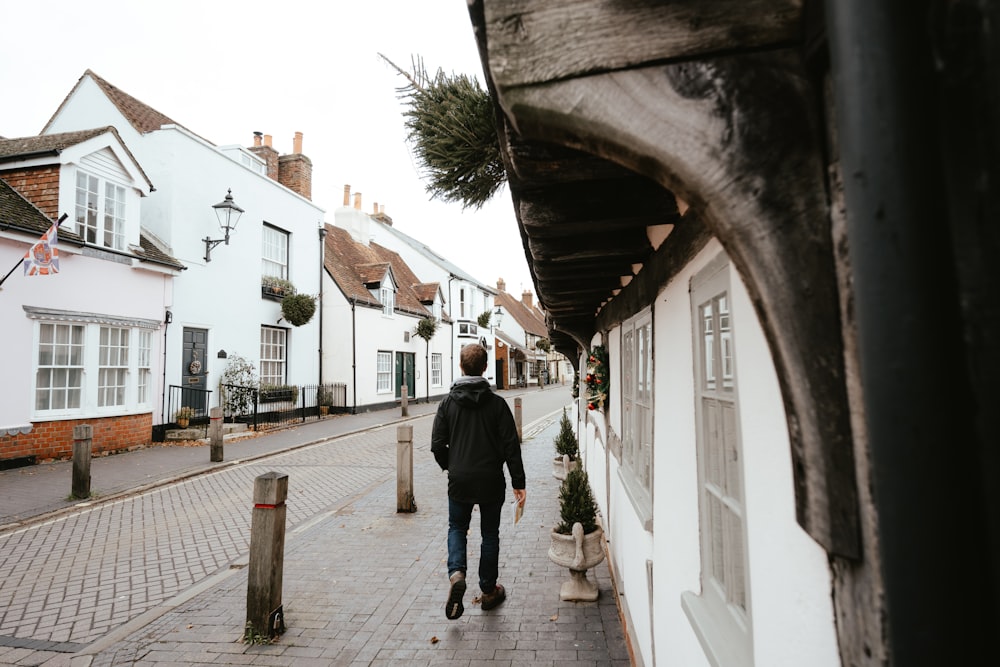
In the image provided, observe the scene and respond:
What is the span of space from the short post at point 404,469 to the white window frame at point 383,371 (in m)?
14.5

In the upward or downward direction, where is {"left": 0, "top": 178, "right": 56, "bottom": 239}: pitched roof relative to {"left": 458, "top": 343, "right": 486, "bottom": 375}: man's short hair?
upward

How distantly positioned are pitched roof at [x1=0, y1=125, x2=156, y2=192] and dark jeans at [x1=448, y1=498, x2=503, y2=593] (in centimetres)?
1122

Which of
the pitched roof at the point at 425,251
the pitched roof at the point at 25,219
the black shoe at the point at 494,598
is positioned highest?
the pitched roof at the point at 425,251

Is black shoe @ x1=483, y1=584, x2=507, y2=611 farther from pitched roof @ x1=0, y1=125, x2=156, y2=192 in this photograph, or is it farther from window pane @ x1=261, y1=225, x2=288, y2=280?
window pane @ x1=261, y1=225, x2=288, y2=280

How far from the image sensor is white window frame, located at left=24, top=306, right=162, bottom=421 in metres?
10.1

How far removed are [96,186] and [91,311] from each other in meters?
2.63

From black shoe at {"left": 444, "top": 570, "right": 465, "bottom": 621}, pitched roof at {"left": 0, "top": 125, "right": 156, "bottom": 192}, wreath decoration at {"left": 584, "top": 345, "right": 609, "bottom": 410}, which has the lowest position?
black shoe at {"left": 444, "top": 570, "right": 465, "bottom": 621}

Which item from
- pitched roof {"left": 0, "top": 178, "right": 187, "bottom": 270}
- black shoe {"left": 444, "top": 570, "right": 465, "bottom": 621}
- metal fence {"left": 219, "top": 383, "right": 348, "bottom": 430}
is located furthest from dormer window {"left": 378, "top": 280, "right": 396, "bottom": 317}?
black shoe {"left": 444, "top": 570, "right": 465, "bottom": 621}

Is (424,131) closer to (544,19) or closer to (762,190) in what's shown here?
(544,19)

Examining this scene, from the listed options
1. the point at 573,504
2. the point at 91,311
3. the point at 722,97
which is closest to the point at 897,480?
the point at 722,97

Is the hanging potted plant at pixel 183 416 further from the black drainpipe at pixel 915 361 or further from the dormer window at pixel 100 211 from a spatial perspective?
the black drainpipe at pixel 915 361

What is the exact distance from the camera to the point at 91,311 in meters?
10.8

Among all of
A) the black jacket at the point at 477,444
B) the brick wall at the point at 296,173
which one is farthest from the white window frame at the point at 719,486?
the brick wall at the point at 296,173

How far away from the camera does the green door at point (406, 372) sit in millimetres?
23031
